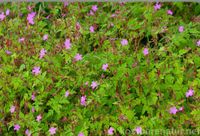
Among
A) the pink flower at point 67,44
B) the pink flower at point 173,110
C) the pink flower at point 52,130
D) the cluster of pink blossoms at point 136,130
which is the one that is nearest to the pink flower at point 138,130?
the cluster of pink blossoms at point 136,130

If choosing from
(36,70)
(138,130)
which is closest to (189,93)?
(138,130)

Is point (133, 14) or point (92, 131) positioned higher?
point (133, 14)

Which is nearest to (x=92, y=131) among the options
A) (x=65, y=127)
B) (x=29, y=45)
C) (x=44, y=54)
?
(x=65, y=127)

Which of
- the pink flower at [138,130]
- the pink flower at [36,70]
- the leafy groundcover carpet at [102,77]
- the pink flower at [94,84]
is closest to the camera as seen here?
the pink flower at [138,130]

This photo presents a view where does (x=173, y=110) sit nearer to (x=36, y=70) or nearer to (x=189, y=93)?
(x=189, y=93)

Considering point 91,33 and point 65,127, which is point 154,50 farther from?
point 65,127

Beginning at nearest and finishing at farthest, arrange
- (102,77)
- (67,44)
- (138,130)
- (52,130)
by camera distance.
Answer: (138,130) → (52,130) → (102,77) → (67,44)

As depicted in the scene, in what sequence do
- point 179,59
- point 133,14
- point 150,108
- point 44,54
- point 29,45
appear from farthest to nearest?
point 133,14 < point 29,45 < point 44,54 < point 179,59 < point 150,108

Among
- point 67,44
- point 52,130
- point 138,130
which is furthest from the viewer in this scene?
point 67,44

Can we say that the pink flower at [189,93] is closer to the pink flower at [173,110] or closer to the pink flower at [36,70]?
Result: the pink flower at [173,110]
